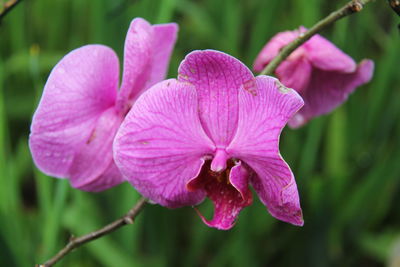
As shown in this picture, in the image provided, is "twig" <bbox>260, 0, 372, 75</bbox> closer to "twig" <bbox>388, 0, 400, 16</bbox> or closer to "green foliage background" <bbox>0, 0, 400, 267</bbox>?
"twig" <bbox>388, 0, 400, 16</bbox>

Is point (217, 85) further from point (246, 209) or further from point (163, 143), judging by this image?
point (246, 209)

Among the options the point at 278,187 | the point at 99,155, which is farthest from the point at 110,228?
the point at 278,187

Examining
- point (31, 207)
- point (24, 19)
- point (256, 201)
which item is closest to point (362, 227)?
point (256, 201)

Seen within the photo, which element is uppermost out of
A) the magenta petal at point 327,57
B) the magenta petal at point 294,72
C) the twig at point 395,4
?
the twig at point 395,4

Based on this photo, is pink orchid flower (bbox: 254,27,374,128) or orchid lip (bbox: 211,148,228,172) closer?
orchid lip (bbox: 211,148,228,172)

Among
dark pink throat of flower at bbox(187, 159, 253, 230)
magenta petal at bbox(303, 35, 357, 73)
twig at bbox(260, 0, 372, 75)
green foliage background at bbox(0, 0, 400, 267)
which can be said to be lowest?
green foliage background at bbox(0, 0, 400, 267)

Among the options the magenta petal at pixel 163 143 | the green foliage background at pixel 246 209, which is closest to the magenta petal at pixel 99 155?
the magenta petal at pixel 163 143

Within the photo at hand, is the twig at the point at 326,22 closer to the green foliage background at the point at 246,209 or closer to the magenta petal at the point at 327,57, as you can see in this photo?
the magenta petal at the point at 327,57

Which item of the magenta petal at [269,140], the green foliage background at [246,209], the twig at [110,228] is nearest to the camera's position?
the magenta petal at [269,140]

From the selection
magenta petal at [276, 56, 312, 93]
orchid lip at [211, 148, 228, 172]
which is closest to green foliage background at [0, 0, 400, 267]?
magenta petal at [276, 56, 312, 93]
